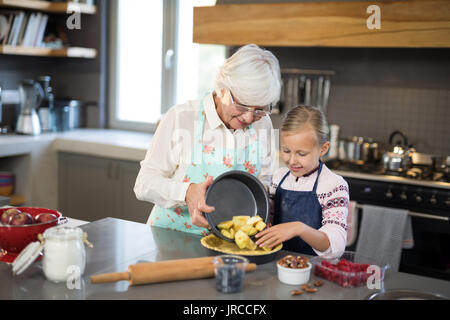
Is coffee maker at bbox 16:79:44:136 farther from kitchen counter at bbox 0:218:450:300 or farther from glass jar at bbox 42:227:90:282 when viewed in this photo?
glass jar at bbox 42:227:90:282

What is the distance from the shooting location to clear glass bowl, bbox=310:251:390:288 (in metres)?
1.45

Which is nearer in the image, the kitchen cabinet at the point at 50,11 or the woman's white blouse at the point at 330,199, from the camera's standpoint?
the woman's white blouse at the point at 330,199

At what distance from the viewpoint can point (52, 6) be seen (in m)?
4.24

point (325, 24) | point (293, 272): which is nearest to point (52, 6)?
point (325, 24)

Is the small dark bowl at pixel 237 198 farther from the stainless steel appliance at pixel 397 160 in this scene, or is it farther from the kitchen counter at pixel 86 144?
the kitchen counter at pixel 86 144

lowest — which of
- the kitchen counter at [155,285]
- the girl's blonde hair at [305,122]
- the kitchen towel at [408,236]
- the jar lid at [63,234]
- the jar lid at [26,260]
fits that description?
the kitchen towel at [408,236]

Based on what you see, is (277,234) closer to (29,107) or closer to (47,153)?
(47,153)

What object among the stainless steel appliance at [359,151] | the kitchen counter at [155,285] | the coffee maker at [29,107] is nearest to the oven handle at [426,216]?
the stainless steel appliance at [359,151]

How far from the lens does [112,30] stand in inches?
181

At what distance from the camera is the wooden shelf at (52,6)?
3928 mm

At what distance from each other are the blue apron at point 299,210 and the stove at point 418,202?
1288 millimetres

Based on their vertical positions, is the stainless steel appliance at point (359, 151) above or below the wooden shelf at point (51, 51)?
below

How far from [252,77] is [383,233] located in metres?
1.67
